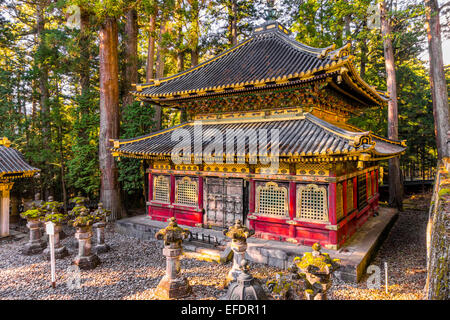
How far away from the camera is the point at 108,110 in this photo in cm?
1452

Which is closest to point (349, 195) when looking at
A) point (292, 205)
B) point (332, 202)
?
point (332, 202)

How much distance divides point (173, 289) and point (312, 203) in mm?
5305

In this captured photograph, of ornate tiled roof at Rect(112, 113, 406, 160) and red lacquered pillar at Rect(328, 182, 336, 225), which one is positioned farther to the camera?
red lacquered pillar at Rect(328, 182, 336, 225)

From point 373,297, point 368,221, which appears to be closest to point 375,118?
point 368,221

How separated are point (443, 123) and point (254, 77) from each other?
39.8ft

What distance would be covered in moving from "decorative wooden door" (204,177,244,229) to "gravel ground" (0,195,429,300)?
2.31 meters

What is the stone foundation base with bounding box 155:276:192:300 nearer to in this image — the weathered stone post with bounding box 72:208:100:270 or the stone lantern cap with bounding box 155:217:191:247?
the stone lantern cap with bounding box 155:217:191:247

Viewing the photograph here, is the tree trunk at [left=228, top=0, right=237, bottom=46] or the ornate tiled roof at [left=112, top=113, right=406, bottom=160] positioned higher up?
the tree trunk at [left=228, top=0, right=237, bottom=46]

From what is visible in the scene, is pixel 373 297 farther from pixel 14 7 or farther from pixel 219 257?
pixel 14 7

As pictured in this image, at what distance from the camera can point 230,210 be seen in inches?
428

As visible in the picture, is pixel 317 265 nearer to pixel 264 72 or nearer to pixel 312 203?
pixel 312 203

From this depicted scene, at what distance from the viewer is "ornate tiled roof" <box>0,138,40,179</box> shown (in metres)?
11.2

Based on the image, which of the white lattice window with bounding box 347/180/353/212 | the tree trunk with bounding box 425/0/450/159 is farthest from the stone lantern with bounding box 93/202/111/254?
the tree trunk with bounding box 425/0/450/159

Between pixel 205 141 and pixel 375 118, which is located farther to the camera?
pixel 375 118
